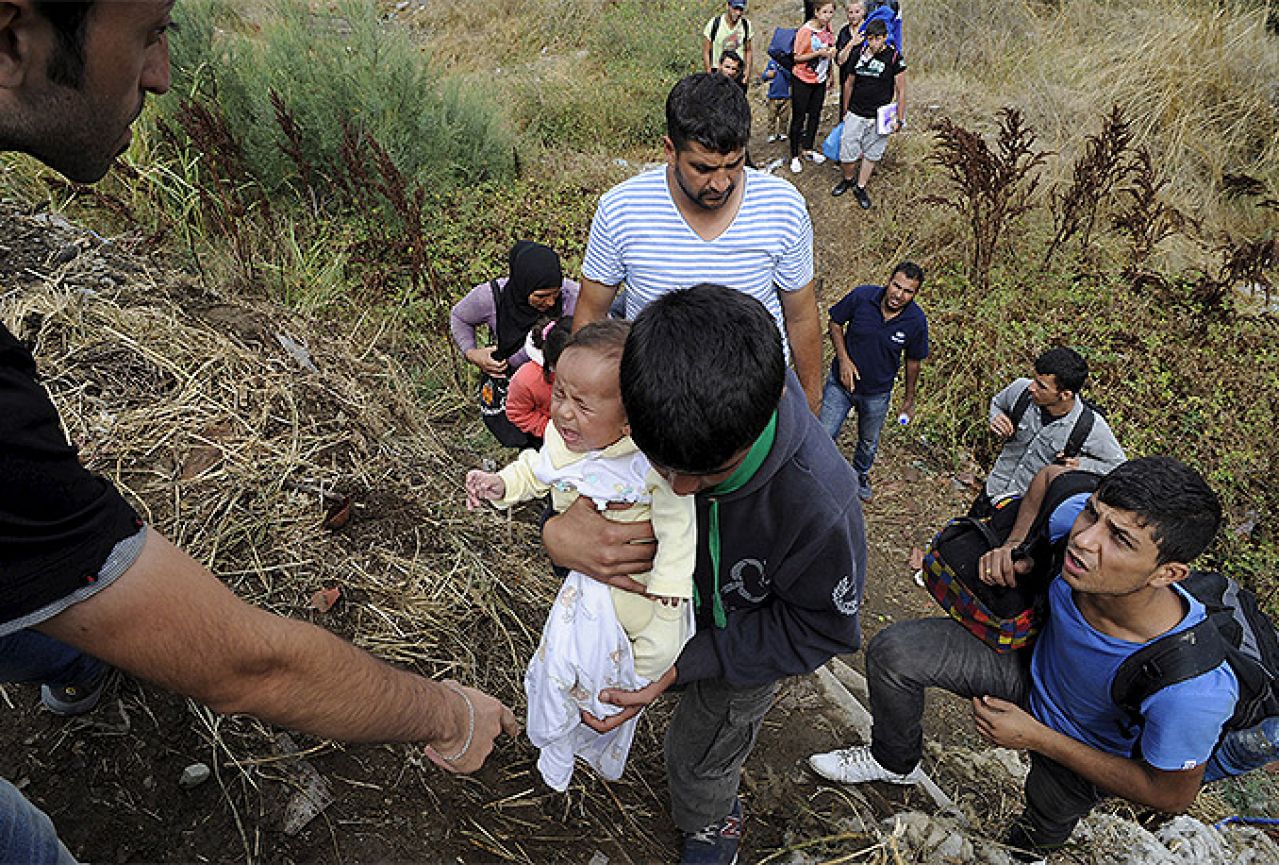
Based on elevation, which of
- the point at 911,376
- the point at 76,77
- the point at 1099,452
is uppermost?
the point at 76,77

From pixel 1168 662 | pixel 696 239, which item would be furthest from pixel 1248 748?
pixel 696 239

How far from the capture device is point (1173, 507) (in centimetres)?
202

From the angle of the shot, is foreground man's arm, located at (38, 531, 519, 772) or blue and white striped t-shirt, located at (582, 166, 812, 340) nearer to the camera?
foreground man's arm, located at (38, 531, 519, 772)

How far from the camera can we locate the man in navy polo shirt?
4484mm

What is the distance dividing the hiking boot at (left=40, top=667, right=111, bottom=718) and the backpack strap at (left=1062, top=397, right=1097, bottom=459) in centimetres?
399

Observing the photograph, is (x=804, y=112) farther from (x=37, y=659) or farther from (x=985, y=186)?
(x=37, y=659)

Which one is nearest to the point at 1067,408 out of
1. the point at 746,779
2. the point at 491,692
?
the point at 746,779

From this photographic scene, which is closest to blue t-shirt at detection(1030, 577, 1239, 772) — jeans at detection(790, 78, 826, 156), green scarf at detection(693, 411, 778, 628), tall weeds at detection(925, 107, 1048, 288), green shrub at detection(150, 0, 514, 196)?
green scarf at detection(693, 411, 778, 628)

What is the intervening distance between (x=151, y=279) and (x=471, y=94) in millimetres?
5039

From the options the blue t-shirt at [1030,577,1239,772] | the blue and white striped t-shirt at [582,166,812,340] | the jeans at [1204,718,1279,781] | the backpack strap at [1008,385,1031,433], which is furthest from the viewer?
the backpack strap at [1008,385,1031,433]

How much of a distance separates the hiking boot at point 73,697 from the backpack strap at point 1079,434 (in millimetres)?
3987

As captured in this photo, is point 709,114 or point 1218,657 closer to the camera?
point 1218,657

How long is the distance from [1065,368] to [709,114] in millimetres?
2177

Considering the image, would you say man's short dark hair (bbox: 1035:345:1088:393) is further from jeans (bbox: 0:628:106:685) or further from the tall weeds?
jeans (bbox: 0:628:106:685)
